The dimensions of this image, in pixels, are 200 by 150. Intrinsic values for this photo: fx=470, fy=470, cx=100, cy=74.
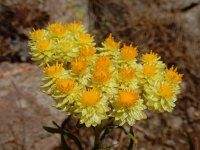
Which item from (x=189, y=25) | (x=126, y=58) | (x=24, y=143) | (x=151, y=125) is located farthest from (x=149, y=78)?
(x=189, y=25)

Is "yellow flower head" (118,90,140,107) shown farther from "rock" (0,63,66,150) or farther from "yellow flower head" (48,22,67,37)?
"rock" (0,63,66,150)

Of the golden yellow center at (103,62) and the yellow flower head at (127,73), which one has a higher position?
the golden yellow center at (103,62)

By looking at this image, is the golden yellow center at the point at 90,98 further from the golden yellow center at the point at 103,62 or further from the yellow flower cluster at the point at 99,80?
the golden yellow center at the point at 103,62

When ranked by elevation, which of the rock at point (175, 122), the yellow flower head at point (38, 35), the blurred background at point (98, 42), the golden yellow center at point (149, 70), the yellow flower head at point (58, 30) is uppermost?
the yellow flower head at point (58, 30)

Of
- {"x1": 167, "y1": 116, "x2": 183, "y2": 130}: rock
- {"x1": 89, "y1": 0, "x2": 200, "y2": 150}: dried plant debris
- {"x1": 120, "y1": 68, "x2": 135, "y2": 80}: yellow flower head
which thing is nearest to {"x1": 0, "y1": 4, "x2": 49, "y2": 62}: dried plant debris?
{"x1": 89, "y1": 0, "x2": 200, "y2": 150}: dried plant debris

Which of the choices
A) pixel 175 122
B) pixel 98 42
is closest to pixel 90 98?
pixel 175 122

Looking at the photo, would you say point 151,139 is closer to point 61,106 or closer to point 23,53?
point 23,53

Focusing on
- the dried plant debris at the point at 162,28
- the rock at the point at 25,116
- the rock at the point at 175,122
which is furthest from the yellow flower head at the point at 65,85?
the dried plant debris at the point at 162,28
